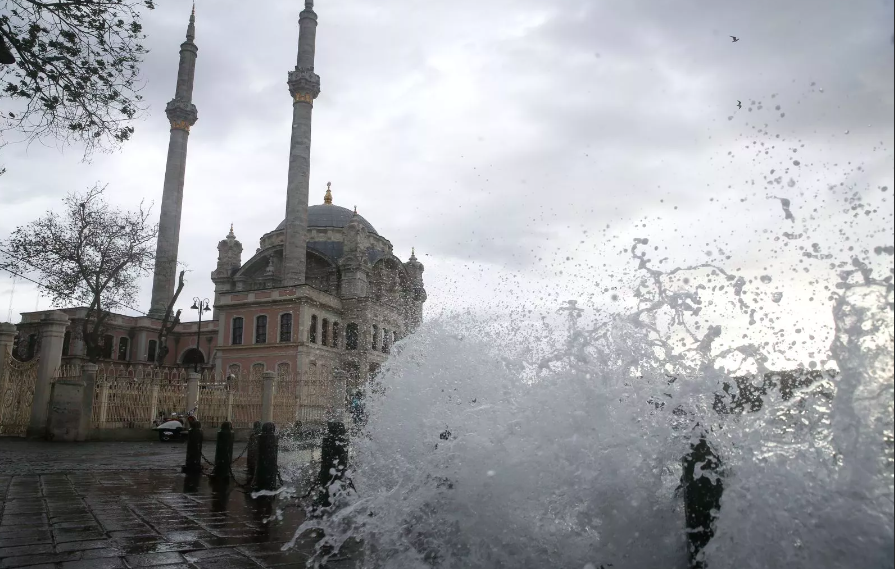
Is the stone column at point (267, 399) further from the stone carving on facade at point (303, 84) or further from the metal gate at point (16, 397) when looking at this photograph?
the stone carving on facade at point (303, 84)

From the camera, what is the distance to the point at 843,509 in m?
2.52

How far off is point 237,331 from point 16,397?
21.9 metres

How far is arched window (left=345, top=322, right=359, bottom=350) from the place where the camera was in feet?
126

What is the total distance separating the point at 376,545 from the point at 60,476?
17.4 ft

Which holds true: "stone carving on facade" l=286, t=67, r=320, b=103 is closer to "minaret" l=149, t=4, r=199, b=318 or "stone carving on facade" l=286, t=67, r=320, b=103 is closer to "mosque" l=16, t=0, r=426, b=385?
"mosque" l=16, t=0, r=426, b=385

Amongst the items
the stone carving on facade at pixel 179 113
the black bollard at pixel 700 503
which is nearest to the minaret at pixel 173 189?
the stone carving on facade at pixel 179 113

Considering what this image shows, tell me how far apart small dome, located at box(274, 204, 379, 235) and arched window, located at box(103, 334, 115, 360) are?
13245mm

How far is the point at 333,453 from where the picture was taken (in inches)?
206

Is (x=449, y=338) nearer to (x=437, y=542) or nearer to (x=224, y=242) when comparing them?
(x=437, y=542)

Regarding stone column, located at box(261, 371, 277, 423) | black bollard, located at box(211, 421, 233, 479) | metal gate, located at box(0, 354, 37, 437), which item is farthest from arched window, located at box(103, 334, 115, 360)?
black bollard, located at box(211, 421, 233, 479)

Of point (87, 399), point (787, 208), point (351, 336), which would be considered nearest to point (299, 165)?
point (351, 336)

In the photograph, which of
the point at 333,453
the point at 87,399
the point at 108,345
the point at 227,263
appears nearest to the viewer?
the point at 333,453

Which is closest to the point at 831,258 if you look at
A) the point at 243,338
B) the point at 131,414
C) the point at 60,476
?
the point at 60,476

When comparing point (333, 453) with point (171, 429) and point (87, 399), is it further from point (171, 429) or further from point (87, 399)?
point (171, 429)
